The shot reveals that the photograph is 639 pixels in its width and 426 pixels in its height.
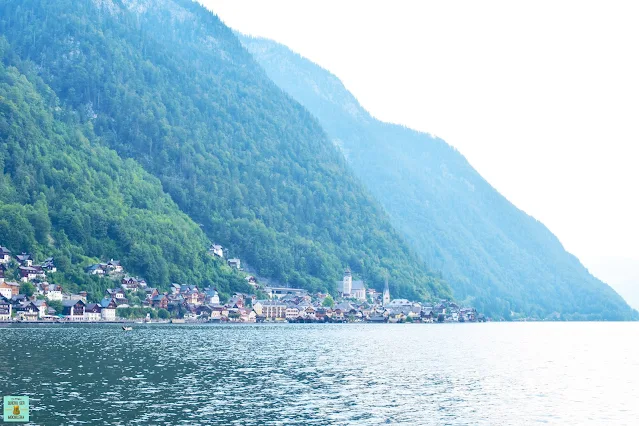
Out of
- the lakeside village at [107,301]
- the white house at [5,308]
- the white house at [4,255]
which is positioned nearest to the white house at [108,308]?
the lakeside village at [107,301]

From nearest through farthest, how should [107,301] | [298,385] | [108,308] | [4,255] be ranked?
1. [298,385]
2. [4,255]
3. [108,308]
4. [107,301]

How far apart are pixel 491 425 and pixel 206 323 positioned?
439ft

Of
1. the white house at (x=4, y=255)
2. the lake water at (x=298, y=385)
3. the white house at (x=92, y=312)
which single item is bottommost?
the lake water at (x=298, y=385)

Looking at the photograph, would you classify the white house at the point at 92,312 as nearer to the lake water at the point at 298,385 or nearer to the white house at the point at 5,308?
the white house at the point at 5,308

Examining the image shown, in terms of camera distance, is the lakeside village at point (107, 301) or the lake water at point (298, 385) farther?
the lakeside village at point (107, 301)

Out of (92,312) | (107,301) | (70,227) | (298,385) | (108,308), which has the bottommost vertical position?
(298,385)

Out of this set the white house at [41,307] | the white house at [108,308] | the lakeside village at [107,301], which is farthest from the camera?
the white house at [108,308]

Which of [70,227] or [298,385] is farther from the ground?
[70,227]

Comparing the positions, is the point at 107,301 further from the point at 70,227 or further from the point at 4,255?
the point at 70,227

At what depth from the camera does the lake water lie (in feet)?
156

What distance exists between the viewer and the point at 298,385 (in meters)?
59.9

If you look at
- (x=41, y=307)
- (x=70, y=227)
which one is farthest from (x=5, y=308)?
(x=70, y=227)

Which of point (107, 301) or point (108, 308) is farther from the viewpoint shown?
point (107, 301)

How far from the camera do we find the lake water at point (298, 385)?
156ft
